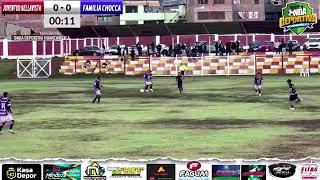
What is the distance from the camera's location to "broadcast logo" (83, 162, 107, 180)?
39.5ft

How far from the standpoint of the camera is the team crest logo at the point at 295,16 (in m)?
64.9

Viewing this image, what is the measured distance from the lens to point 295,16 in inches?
2662

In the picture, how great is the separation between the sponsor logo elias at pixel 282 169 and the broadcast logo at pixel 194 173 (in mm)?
1158

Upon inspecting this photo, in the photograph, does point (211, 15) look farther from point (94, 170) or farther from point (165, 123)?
point (94, 170)

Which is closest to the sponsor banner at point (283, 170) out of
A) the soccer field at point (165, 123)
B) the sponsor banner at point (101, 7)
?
the soccer field at point (165, 123)

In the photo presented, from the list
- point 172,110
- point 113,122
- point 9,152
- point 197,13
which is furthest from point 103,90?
point 197,13

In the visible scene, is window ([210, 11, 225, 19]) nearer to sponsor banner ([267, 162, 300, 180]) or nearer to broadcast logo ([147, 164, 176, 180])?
sponsor banner ([267, 162, 300, 180])

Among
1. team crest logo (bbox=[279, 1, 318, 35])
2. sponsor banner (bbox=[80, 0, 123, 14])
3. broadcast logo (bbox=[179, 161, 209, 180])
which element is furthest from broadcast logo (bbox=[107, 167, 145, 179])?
team crest logo (bbox=[279, 1, 318, 35])

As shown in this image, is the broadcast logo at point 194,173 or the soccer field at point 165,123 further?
the soccer field at point 165,123

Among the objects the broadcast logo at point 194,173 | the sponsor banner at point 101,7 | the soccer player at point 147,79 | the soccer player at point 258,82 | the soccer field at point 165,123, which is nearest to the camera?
the broadcast logo at point 194,173

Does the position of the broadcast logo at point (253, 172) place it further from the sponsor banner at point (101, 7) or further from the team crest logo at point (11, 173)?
the sponsor banner at point (101, 7)

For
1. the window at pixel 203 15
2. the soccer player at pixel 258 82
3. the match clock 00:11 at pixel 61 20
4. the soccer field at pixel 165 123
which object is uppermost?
the window at pixel 203 15

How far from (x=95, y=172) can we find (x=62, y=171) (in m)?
0.60
